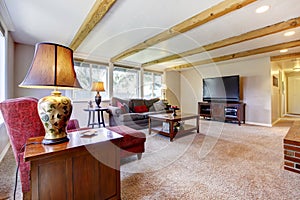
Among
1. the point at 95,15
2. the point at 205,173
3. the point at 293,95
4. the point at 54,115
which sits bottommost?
the point at 205,173

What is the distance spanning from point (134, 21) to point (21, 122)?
2259mm

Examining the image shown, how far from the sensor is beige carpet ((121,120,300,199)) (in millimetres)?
1523

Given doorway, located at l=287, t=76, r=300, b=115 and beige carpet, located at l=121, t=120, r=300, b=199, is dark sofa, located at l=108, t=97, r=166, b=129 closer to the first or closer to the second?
beige carpet, located at l=121, t=120, r=300, b=199

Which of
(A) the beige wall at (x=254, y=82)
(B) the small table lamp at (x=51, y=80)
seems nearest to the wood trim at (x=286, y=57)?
(A) the beige wall at (x=254, y=82)

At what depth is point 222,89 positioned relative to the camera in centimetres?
552

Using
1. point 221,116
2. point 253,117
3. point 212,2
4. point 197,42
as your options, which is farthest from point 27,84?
point 253,117

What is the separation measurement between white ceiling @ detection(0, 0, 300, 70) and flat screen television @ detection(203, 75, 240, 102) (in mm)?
1579

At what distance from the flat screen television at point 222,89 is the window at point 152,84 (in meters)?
2.03

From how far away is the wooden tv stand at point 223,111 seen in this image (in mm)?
5005

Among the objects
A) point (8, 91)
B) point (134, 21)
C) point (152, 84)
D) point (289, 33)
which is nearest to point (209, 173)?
point (134, 21)

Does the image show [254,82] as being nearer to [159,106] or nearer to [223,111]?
[223,111]

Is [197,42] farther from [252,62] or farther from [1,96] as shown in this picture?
[1,96]

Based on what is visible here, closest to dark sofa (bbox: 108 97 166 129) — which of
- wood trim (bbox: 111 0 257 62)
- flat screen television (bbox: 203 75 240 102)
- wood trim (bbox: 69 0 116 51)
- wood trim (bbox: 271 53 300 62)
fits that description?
wood trim (bbox: 111 0 257 62)

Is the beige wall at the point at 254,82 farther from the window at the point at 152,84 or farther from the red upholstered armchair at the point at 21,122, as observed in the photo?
the red upholstered armchair at the point at 21,122
